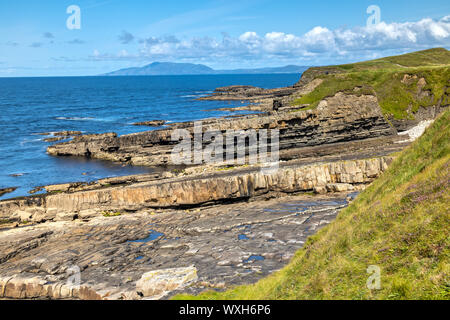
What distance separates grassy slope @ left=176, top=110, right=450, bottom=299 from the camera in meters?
11.0

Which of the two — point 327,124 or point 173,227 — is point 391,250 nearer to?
point 173,227

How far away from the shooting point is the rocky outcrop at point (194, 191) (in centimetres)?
3566

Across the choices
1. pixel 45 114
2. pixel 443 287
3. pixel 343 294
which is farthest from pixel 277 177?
pixel 45 114

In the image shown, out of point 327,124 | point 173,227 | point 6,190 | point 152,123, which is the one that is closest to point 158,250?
point 173,227

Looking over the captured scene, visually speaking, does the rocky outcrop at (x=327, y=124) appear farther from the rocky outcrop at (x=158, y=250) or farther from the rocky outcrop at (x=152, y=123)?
the rocky outcrop at (x=152, y=123)

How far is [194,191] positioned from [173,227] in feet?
19.3

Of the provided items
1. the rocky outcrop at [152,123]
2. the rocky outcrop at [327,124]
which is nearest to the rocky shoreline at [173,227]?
the rocky outcrop at [327,124]

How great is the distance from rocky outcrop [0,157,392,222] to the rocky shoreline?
3.9 inches

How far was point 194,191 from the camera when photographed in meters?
35.6

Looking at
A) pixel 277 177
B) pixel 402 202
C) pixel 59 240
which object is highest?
pixel 402 202

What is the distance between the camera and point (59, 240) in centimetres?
2953

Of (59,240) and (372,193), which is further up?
(372,193)
